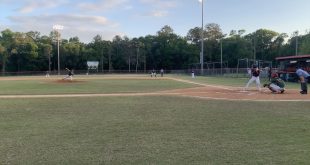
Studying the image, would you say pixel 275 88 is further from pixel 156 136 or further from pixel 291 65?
pixel 291 65

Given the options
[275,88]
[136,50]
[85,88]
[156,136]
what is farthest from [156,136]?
[136,50]

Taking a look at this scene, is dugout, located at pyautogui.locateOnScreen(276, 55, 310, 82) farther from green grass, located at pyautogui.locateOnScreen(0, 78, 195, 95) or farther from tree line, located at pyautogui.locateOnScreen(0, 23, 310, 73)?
tree line, located at pyautogui.locateOnScreen(0, 23, 310, 73)

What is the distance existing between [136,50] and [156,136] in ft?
356

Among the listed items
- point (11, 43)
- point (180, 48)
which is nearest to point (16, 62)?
point (11, 43)

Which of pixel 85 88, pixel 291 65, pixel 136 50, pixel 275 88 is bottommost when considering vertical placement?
pixel 85 88

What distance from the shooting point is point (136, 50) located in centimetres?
11700

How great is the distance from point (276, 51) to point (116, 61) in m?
48.6

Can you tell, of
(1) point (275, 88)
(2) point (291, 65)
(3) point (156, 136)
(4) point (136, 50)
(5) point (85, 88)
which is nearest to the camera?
(3) point (156, 136)

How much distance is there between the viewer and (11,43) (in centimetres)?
10981

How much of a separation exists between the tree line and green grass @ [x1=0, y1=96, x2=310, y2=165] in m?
97.0

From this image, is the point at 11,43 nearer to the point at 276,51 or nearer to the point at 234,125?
the point at 276,51

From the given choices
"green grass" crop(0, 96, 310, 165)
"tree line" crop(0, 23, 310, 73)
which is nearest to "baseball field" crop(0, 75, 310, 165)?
"green grass" crop(0, 96, 310, 165)

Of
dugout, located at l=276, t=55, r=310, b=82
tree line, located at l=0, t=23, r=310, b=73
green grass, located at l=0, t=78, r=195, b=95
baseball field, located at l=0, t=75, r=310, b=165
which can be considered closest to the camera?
baseball field, located at l=0, t=75, r=310, b=165

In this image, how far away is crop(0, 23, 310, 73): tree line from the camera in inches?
4341
